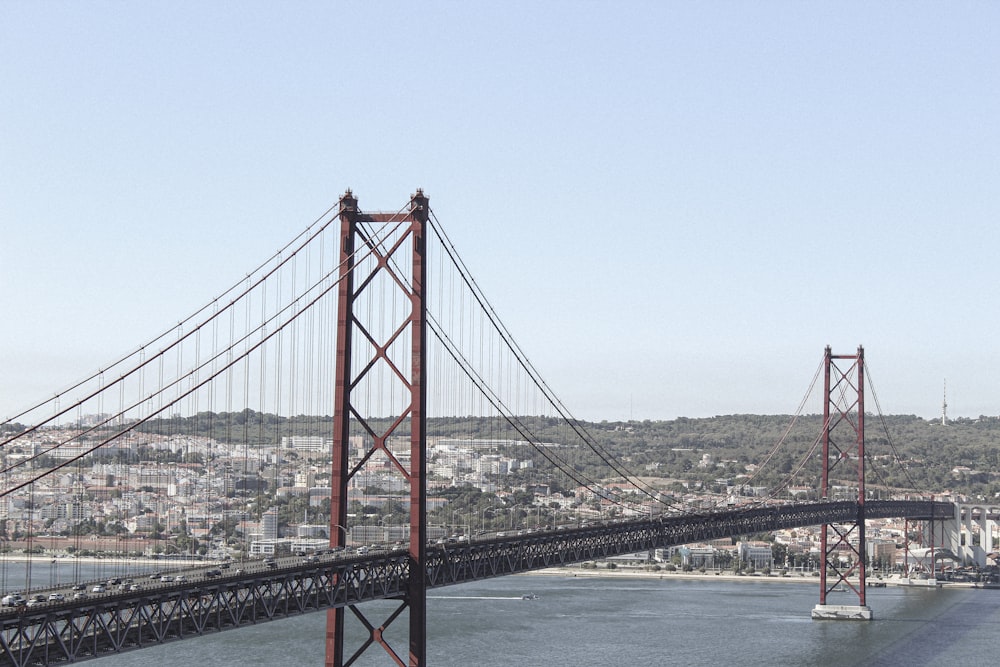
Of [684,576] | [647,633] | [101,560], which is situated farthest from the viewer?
[684,576]

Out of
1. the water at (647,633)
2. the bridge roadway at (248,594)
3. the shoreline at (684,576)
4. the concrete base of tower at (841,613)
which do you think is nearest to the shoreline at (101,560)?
the water at (647,633)

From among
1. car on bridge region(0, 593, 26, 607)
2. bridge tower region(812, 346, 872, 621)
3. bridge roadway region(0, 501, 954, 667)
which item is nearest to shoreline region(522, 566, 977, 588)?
bridge tower region(812, 346, 872, 621)

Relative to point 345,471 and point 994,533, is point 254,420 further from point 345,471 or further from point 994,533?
point 345,471

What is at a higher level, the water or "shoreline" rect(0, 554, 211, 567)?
"shoreline" rect(0, 554, 211, 567)

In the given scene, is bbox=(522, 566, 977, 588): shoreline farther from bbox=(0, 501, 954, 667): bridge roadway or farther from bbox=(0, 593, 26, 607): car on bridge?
bbox=(0, 593, 26, 607): car on bridge

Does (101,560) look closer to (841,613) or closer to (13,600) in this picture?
(841,613)

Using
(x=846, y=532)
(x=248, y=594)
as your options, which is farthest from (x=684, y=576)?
(x=248, y=594)
